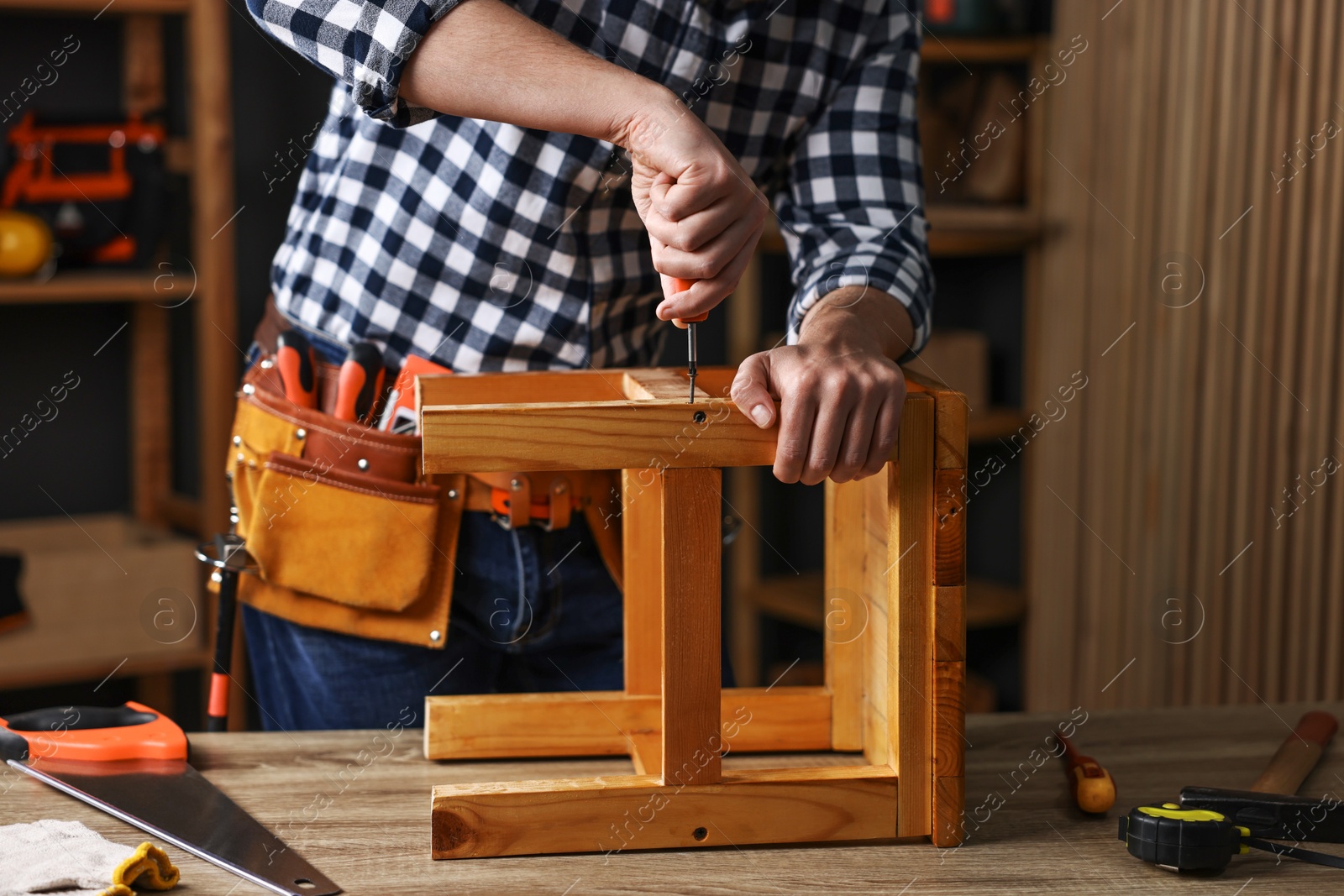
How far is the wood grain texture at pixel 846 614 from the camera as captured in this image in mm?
984

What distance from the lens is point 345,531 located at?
108 centimetres

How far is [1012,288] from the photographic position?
8.92 ft

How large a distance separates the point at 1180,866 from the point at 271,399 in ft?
2.65

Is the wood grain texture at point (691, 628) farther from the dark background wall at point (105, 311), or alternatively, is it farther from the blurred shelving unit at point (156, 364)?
the dark background wall at point (105, 311)

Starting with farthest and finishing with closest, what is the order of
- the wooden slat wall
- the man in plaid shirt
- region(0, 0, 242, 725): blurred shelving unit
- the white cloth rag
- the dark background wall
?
the dark background wall
region(0, 0, 242, 725): blurred shelving unit
the wooden slat wall
the man in plaid shirt
the white cloth rag

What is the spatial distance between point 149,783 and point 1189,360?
187 centimetres

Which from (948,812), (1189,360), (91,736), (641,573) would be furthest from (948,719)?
(1189,360)

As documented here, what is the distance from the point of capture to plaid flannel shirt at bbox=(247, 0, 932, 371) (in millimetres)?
1062

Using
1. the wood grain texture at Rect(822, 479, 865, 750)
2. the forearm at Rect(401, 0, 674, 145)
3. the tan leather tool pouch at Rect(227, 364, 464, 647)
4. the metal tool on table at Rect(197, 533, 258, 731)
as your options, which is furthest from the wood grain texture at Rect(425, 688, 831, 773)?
the forearm at Rect(401, 0, 674, 145)

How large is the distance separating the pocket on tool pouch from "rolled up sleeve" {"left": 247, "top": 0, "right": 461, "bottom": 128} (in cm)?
33

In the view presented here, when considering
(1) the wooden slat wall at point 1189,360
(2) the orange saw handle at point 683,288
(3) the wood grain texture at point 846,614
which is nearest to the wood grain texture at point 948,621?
(3) the wood grain texture at point 846,614

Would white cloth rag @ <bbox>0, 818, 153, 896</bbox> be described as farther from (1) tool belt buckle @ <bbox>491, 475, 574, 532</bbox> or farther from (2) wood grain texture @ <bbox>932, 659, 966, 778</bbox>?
(2) wood grain texture @ <bbox>932, 659, 966, 778</bbox>

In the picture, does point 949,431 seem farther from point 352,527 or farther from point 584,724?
point 352,527

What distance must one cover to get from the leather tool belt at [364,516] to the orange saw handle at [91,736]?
0.57ft
